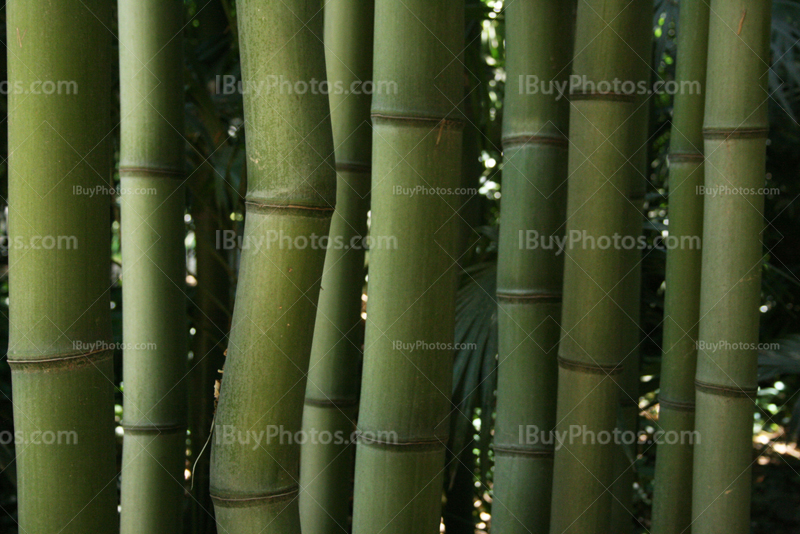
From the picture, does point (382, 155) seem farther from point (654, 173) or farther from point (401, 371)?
point (654, 173)

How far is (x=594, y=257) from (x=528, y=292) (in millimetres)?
113

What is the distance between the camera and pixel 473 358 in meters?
1.26

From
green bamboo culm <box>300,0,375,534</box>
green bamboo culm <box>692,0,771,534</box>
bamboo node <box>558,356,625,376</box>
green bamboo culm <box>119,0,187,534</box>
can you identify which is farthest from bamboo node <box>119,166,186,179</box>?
green bamboo culm <box>692,0,771,534</box>

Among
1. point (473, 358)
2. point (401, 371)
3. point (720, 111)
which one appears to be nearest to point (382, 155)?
point (401, 371)

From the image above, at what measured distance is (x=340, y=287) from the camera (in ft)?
3.05

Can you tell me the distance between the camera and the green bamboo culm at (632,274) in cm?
93

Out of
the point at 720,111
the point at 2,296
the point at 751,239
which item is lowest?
the point at 2,296

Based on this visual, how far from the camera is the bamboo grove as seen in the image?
1.93 feet

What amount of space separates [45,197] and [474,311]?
89cm
